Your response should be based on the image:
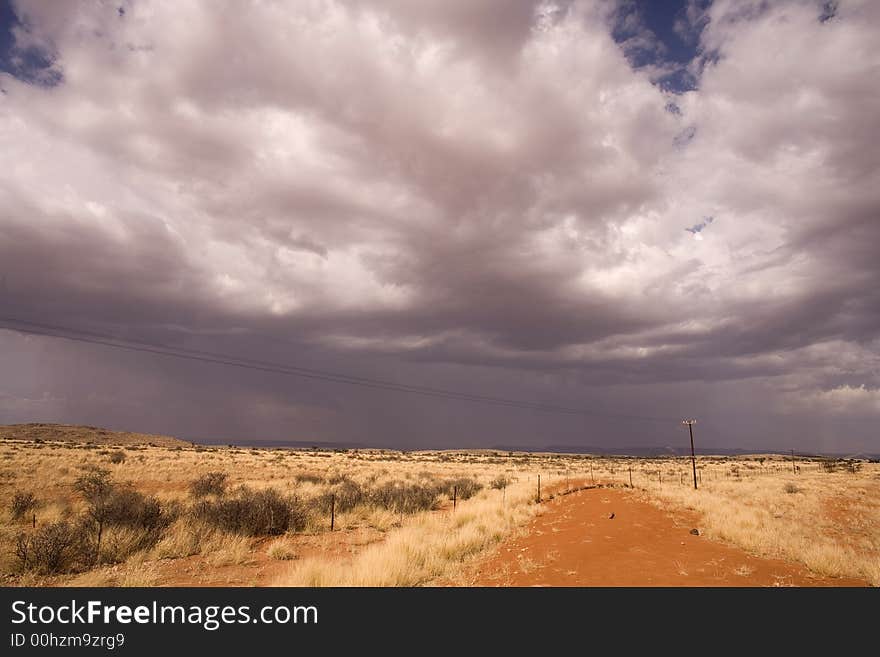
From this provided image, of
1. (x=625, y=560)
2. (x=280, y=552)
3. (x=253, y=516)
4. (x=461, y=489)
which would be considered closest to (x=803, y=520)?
(x=625, y=560)

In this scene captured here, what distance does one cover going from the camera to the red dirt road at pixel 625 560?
1230cm

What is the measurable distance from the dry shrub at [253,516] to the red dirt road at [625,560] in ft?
28.8

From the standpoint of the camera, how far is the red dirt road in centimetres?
1230

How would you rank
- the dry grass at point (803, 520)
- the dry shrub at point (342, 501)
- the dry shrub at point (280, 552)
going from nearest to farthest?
the dry grass at point (803, 520) < the dry shrub at point (280, 552) < the dry shrub at point (342, 501)

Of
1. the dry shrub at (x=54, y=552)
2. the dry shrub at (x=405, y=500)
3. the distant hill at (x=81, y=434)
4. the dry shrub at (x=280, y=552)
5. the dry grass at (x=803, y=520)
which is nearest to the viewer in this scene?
the dry shrub at (x=54, y=552)

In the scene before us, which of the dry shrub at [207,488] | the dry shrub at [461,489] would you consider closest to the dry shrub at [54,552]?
the dry shrub at [207,488]

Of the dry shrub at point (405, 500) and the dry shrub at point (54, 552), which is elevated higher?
the dry shrub at point (54, 552)

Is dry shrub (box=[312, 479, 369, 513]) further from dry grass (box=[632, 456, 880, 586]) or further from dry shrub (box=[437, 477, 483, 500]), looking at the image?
dry grass (box=[632, 456, 880, 586])

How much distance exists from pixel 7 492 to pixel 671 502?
123 feet

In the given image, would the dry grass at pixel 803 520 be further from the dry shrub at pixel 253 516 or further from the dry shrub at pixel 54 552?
the dry shrub at pixel 54 552

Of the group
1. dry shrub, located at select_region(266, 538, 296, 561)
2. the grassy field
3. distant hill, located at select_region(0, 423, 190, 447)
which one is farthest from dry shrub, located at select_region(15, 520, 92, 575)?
distant hill, located at select_region(0, 423, 190, 447)

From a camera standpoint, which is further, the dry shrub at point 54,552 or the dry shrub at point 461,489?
the dry shrub at point 461,489
